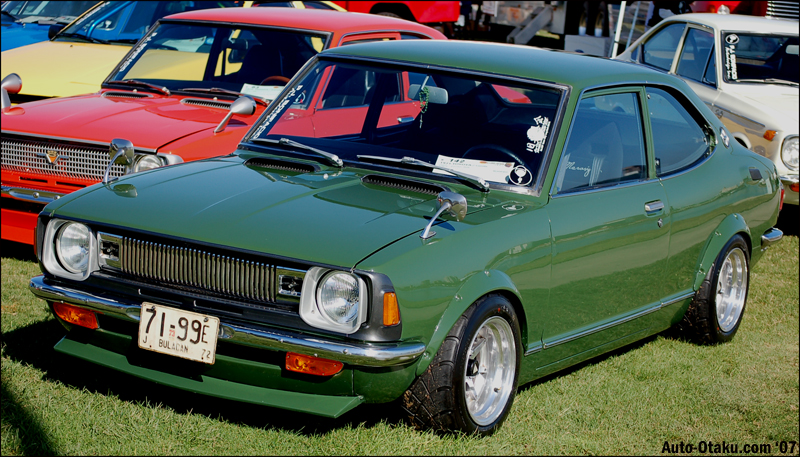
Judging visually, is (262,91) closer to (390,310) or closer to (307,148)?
(307,148)

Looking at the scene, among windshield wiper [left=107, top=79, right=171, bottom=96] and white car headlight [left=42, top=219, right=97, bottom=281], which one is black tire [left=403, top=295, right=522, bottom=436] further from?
windshield wiper [left=107, top=79, right=171, bottom=96]

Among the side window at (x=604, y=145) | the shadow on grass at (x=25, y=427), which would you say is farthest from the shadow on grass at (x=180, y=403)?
the side window at (x=604, y=145)

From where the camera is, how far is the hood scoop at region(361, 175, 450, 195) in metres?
4.21

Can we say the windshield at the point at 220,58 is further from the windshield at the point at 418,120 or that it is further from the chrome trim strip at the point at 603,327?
the chrome trim strip at the point at 603,327

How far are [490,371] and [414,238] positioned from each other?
2.65 ft

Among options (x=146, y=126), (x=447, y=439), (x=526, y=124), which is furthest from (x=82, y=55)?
(x=447, y=439)

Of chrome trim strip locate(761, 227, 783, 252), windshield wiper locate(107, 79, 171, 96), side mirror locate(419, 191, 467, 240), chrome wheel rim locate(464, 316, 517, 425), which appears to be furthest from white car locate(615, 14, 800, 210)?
side mirror locate(419, 191, 467, 240)

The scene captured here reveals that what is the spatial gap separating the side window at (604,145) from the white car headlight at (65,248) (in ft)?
7.05

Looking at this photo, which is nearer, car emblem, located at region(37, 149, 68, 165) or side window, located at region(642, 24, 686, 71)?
car emblem, located at region(37, 149, 68, 165)

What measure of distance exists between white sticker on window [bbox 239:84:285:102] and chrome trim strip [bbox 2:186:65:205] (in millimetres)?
1568

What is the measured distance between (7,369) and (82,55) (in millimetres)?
5051

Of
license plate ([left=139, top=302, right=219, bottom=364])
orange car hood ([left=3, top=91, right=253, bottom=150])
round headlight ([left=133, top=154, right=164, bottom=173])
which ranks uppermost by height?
orange car hood ([left=3, top=91, right=253, bottom=150])

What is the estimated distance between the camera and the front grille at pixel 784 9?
15.8 metres

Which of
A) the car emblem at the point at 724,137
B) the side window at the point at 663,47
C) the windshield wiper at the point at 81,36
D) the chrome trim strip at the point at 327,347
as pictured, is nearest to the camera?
the chrome trim strip at the point at 327,347
